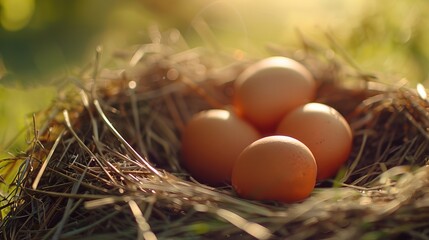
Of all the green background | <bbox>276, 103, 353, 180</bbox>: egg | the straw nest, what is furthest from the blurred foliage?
<bbox>276, 103, 353, 180</bbox>: egg

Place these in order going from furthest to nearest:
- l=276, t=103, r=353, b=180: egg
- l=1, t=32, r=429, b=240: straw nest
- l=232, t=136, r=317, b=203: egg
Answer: l=276, t=103, r=353, b=180: egg < l=232, t=136, r=317, b=203: egg < l=1, t=32, r=429, b=240: straw nest

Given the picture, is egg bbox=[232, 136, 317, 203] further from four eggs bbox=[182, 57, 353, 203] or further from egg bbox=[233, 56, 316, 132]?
egg bbox=[233, 56, 316, 132]

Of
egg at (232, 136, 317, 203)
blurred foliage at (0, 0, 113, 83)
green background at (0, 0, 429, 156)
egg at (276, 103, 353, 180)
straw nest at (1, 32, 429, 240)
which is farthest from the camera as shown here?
blurred foliage at (0, 0, 113, 83)

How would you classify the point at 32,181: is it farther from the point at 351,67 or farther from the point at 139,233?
the point at 351,67

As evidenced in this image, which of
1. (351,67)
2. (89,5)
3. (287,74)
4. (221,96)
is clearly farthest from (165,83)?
(89,5)

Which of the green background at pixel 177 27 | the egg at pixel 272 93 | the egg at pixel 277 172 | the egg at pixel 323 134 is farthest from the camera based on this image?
the green background at pixel 177 27

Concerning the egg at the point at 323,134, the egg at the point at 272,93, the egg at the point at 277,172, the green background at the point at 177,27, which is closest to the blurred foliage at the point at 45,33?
the green background at the point at 177,27

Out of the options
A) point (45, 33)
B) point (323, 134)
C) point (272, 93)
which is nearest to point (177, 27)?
point (45, 33)

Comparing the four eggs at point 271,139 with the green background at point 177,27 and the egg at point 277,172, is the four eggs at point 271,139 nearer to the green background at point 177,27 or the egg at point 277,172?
the egg at point 277,172
